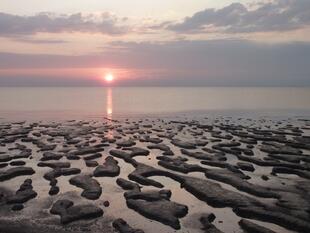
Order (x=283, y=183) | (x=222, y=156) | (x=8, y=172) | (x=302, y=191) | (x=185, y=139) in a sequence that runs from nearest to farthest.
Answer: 1. (x=302, y=191)
2. (x=283, y=183)
3. (x=8, y=172)
4. (x=222, y=156)
5. (x=185, y=139)

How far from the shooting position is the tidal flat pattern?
13.3 meters

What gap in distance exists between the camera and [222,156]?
81.1ft

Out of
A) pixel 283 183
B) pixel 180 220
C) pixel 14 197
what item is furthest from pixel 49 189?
pixel 283 183

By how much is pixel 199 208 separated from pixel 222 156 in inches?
400

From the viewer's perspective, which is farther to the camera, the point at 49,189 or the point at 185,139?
the point at 185,139

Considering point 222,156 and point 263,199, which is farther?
point 222,156

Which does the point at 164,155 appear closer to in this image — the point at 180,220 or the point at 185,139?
the point at 185,139

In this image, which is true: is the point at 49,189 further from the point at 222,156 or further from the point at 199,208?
the point at 222,156

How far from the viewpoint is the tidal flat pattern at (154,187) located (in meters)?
13.3

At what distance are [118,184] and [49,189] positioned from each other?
308 cm

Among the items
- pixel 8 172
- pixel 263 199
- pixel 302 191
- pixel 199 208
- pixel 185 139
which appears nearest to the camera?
pixel 199 208

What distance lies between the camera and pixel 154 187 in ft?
58.2

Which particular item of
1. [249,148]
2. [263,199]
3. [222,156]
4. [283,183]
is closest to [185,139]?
A: [249,148]

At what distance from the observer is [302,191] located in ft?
56.3
